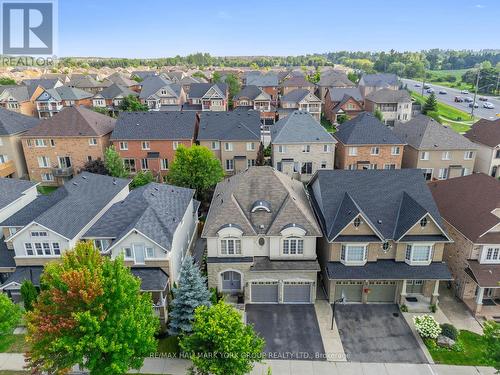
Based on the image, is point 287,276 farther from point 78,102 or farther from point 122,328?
point 78,102

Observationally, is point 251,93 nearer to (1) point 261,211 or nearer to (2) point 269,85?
(2) point 269,85

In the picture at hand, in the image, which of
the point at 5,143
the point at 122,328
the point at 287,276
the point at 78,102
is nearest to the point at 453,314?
the point at 287,276

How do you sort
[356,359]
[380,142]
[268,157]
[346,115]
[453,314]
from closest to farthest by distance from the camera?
[356,359] → [453,314] → [380,142] → [268,157] → [346,115]

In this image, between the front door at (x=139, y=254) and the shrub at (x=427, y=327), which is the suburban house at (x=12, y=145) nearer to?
the front door at (x=139, y=254)

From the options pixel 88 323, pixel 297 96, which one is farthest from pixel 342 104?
pixel 88 323

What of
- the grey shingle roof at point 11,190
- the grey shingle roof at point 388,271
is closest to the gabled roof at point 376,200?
the grey shingle roof at point 388,271
